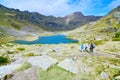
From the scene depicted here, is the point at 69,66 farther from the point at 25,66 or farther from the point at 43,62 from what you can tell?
the point at 25,66

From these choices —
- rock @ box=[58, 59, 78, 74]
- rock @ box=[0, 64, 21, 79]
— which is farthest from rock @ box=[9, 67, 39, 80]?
rock @ box=[58, 59, 78, 74]

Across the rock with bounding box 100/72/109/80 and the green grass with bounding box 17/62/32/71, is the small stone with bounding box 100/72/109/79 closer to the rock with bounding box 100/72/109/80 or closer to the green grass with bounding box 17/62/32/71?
the rock with bounding box 100/72/109/80

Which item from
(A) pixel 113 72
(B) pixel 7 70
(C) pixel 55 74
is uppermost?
(B) pixel 7 70

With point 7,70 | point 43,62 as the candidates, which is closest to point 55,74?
point 43,62

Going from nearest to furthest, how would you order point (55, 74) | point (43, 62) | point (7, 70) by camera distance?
point (55, 74), point (7, 70), point (43, 62)

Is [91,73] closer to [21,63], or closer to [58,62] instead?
[58,62]

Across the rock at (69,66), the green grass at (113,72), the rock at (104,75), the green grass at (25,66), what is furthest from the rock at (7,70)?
the green grass at (113,72)

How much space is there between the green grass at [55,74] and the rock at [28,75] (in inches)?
21.9

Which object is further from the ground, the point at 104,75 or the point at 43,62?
the point at 43,62

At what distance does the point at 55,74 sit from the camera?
2222 cm

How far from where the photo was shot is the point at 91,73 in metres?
23.2

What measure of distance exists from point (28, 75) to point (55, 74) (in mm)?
3108

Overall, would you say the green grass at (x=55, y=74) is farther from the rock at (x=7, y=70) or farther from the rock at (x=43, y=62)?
the rock at (x=7, y=70)

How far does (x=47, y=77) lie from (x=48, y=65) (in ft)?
8.46
